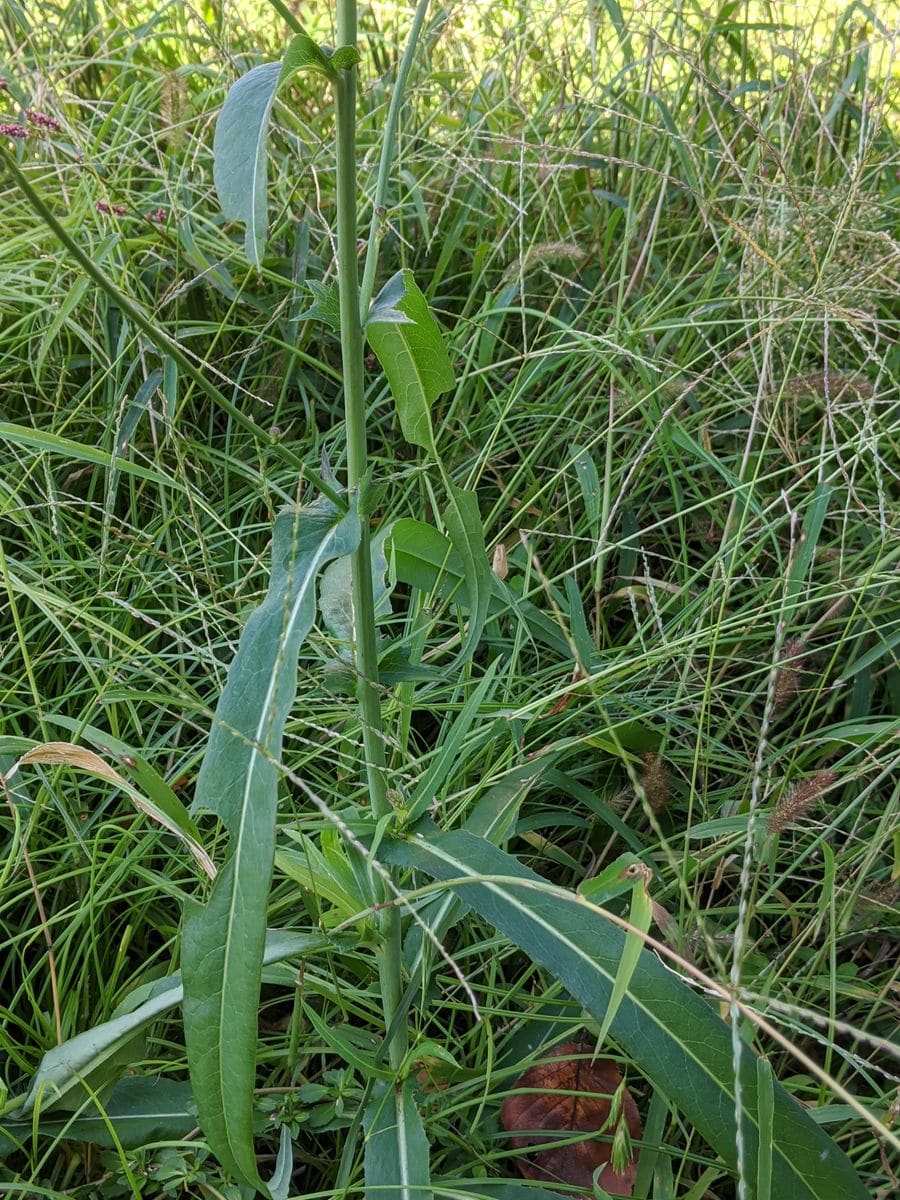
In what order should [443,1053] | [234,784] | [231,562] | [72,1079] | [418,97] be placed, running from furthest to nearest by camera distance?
[418,97] → [231,562] → [72,1079] → [443,1053] → [234,784]

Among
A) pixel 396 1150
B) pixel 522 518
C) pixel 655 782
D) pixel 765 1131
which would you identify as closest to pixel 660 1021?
pixel 765 1131

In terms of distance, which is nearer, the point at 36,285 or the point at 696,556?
the point at 696,556

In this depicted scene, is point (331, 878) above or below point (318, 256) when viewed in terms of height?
below

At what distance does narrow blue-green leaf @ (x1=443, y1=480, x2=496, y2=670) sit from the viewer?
3.13ft

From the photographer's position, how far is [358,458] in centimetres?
86

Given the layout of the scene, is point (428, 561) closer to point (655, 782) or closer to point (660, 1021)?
point (655, 782)

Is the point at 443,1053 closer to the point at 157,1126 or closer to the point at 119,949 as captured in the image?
the point at 157,1126

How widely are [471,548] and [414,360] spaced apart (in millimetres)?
184

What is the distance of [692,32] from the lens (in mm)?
2172

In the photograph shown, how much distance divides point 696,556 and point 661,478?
0.14 m

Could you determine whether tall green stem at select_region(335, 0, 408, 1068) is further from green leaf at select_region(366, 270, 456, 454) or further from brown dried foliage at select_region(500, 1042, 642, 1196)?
brown dried foliage at select_region(500, 1042, 642, 1196)

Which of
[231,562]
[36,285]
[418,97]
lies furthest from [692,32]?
[231,562]

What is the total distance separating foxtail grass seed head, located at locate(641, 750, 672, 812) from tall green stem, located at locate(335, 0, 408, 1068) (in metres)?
0.38

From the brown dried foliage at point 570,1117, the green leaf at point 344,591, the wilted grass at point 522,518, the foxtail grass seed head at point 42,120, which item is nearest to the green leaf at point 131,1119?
the wilted grass at point 522,518
